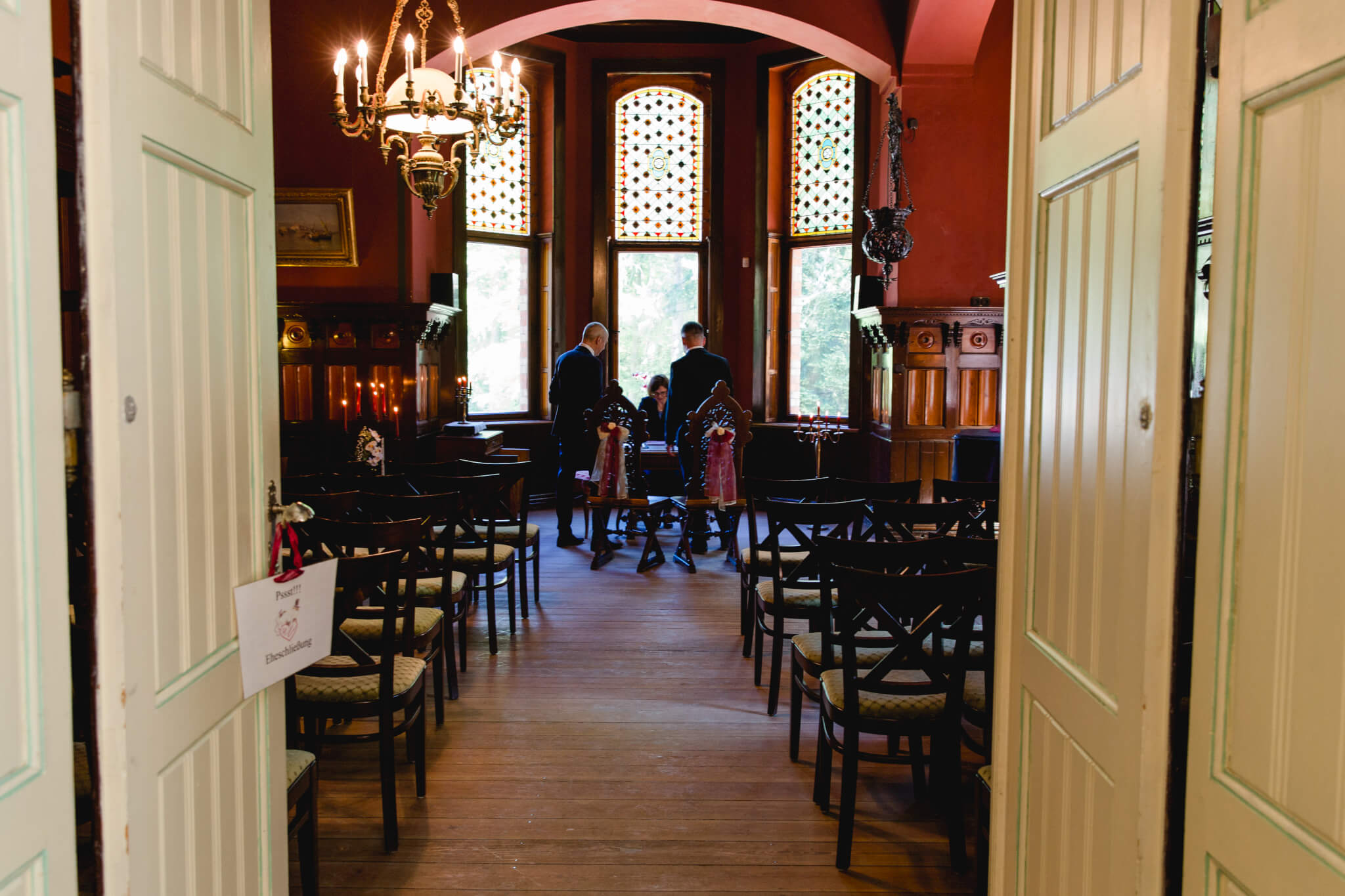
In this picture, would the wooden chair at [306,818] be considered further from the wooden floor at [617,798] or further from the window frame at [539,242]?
the window frame at [539,242]

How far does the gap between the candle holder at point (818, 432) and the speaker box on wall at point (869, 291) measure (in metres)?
0.95

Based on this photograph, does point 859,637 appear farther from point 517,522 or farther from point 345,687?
point 517,522

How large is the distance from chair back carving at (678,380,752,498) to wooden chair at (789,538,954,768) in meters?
2.48

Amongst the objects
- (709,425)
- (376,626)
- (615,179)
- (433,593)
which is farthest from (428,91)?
(615,179)

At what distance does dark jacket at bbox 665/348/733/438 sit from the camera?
6969 millimetres

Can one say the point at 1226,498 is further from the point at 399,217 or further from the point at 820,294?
the point at 820,294

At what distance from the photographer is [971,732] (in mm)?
3932

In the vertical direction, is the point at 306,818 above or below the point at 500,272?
below

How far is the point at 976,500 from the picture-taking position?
421 centimetres

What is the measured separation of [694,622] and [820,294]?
4.86 m

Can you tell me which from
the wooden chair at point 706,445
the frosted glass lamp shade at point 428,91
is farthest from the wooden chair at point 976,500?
the frosted glass lamp shade at point 428,91

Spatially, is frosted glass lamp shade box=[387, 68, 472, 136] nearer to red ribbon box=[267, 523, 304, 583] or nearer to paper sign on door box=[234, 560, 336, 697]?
red ribbon box=[267, 523, 304, 583]

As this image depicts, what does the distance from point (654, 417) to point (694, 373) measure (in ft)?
3.55

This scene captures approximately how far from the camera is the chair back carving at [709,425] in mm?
6160
